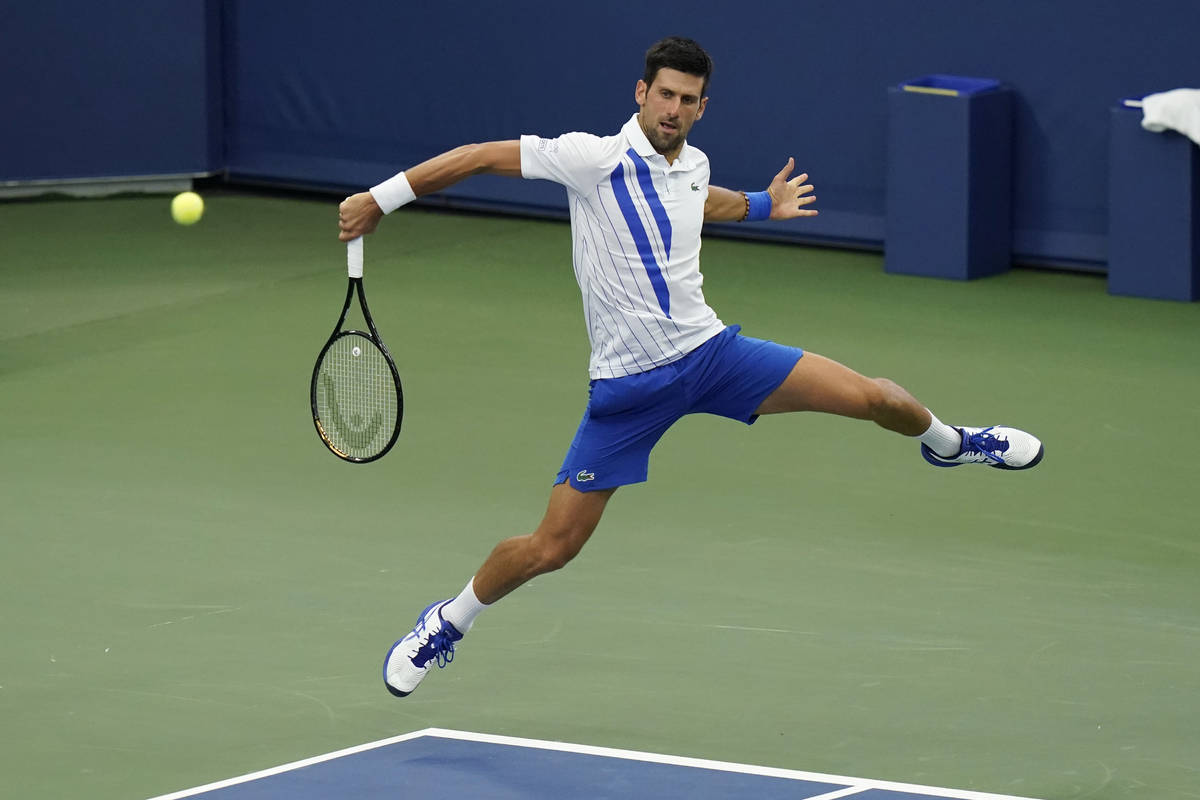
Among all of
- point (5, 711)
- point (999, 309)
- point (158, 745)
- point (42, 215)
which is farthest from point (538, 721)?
point (42, 215)

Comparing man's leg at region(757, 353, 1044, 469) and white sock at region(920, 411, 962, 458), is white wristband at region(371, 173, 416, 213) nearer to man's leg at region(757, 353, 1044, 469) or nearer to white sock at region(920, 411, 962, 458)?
man's leg at region(757, 353, 1044, 469)

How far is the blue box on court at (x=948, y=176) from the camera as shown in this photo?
43.7 ft

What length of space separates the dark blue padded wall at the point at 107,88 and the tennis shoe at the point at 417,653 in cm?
1035

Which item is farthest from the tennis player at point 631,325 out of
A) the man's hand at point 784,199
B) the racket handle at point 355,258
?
the man's hand at point 784,199

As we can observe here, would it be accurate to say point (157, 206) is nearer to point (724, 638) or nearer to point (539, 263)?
point (539, 263)

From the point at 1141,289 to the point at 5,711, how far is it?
8467 mm

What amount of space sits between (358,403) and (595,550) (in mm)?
1567

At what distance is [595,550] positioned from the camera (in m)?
8.29

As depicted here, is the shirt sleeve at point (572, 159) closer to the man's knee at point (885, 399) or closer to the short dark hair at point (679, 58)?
the short dark hair at point (679, 58)

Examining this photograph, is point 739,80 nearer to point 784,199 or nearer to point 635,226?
point 784,199

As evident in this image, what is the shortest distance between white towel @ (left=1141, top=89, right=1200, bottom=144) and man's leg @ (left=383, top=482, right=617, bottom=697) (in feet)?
23.7

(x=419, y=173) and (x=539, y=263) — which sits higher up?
(x=419, y=173)

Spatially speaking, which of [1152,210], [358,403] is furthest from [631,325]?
[1152,210]

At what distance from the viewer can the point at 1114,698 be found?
267 inches
